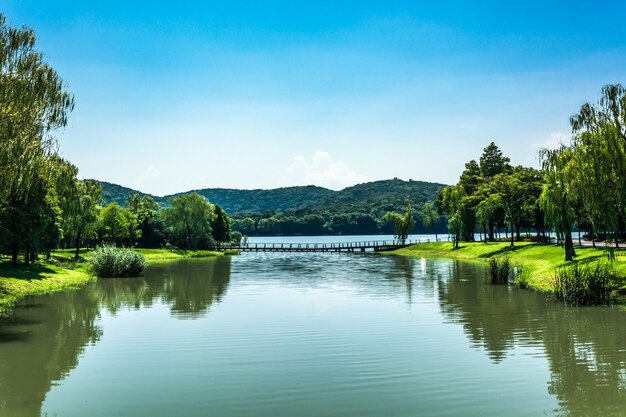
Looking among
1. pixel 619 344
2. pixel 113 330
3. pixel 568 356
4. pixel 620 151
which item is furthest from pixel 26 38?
pixel 620 151

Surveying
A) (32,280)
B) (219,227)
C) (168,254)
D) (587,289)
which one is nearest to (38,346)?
(32,280)

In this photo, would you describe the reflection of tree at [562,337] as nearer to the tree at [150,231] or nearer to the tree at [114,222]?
the tree at [114,222]

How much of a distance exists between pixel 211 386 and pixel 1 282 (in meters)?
27.1

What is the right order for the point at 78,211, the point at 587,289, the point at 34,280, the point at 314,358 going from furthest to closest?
the point at 78,211, the point at 34,280, the point at 587,289, the point at 314,358

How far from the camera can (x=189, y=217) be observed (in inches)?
4181

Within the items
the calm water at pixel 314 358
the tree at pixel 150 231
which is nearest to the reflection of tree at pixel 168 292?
the calm water at pixel 314 358

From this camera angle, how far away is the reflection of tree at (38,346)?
13.2 metres

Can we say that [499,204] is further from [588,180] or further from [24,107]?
[24,107]

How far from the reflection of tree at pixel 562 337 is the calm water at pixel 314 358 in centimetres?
7

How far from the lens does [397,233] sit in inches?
4424

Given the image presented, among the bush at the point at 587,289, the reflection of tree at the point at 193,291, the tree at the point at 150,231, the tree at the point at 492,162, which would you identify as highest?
the tree at the point at 492,162

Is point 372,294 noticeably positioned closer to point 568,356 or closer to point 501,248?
point 568,356

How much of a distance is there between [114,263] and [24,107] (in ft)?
94.8

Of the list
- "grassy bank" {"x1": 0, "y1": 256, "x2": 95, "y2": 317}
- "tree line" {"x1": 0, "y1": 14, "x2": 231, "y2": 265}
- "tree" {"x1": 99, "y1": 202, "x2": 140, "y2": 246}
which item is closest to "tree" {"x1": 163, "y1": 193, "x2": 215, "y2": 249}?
"tree" {"x1": 99, "y1": 202, "x2": 140, "y2": 246}
